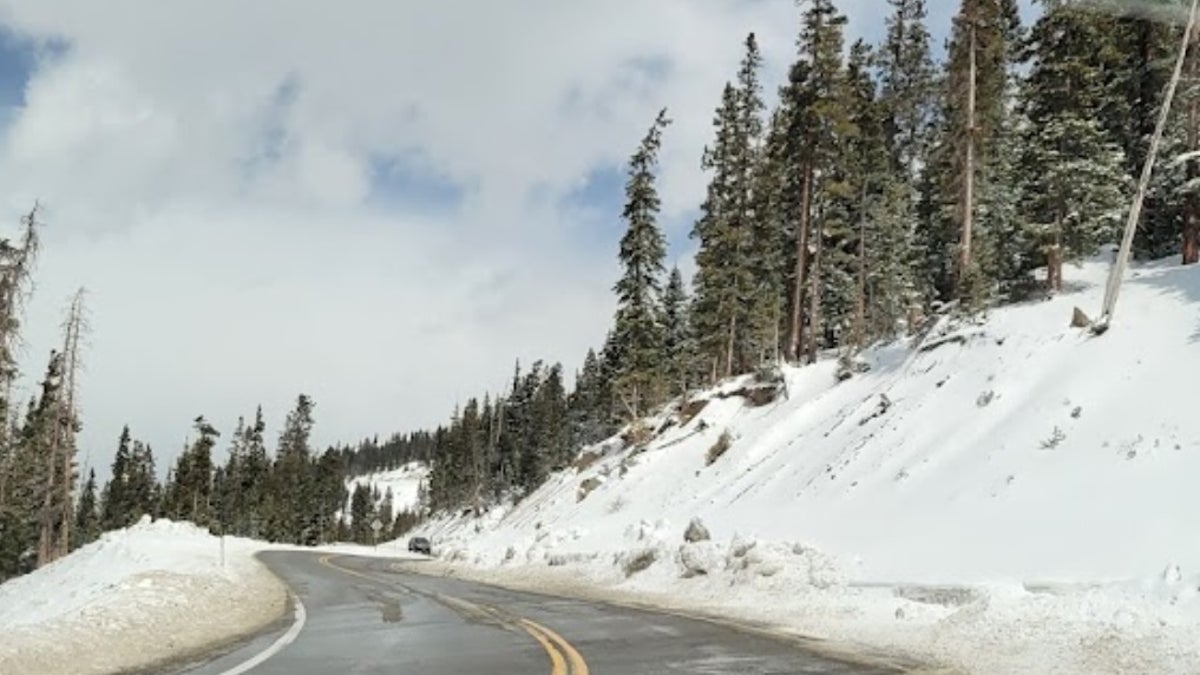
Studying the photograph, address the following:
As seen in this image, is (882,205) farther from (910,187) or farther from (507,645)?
(507,645)

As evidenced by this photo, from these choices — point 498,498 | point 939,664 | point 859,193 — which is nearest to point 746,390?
point 859,193

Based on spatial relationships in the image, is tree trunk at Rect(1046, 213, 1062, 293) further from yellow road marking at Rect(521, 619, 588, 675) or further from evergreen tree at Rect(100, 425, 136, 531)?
evergreen tree at Rect(100, 425, 136, 531)

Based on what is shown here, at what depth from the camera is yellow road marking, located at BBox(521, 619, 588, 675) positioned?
33.4ft

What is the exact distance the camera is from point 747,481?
34250 mm

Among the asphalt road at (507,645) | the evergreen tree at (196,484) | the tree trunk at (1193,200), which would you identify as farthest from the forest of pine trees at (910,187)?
the evergreen tree at (196,484)

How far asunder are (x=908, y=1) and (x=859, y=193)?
21034 mm

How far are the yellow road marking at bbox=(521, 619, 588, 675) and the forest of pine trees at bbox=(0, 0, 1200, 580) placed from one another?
21360 mm

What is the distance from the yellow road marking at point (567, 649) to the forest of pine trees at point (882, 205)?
2136cm

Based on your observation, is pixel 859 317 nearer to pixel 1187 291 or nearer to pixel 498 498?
pixel 1187 291

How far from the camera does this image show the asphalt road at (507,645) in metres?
10.3

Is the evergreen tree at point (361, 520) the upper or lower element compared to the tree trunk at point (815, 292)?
lower

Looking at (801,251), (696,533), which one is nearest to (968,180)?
(801,251)

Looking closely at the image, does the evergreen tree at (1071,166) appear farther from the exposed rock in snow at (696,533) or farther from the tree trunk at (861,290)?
the exposed rock in snow at (696,533)

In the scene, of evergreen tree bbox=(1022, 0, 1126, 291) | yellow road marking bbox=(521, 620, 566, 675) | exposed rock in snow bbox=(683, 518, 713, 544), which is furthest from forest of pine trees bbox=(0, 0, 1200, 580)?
yellow road marking bbox=(521, 620, 566, 675)
